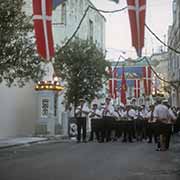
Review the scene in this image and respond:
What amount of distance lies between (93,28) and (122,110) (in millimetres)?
25537

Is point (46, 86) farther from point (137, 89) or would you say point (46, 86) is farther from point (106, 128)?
point (137, 89)

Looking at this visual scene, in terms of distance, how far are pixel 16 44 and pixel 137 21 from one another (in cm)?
783

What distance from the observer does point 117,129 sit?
25.9 metres

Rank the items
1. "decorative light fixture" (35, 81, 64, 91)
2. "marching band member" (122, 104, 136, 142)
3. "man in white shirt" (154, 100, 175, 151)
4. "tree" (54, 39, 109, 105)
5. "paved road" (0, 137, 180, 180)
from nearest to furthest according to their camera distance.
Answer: "paved road" (0, 137, 180, 180), "man in white shirt" (154, 100, 175, 151), "marching band member" (122, 104, 136, 142), "decorative light fixture" (35, 81, 64, 91), "tree" (54, 39, 109, 105)

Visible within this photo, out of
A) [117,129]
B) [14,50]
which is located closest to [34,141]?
[117,129]

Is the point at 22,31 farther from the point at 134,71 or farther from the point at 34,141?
the point at 134,71

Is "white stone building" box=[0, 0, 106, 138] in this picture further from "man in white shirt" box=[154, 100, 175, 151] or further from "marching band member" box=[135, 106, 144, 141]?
"man in white shirt" box=[154, 100, 175, 151]

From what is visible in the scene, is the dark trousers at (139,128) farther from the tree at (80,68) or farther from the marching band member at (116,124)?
the tree at (80,68)

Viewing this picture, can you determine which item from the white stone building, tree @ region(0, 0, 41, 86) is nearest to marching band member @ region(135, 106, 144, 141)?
tree @ region(0, 0, 41, 86)

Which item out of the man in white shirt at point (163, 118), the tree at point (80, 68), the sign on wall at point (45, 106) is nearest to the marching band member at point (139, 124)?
the sign on wall at point (45, 106)

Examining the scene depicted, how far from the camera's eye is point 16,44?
20766 mm

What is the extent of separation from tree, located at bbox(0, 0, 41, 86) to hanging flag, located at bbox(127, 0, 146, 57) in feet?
21.9

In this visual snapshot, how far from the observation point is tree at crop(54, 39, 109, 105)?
3444 centimetres

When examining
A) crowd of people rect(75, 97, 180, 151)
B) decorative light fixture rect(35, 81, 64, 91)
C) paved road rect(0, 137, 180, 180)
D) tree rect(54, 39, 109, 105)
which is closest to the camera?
paved road rect(0, 137, 180, 180)
